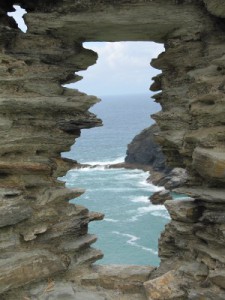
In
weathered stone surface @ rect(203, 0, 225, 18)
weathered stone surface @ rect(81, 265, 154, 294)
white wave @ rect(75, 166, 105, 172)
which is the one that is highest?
weathered stone surface @ rect(203, 0, 225, 18)

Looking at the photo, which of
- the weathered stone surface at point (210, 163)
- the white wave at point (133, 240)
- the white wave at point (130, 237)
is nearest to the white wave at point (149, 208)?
the white wave at point (130, 237)

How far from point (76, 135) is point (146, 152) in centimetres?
7420

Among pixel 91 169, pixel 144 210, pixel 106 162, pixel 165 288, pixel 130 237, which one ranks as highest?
pixel 165 288

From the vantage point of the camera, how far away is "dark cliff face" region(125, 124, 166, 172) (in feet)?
282

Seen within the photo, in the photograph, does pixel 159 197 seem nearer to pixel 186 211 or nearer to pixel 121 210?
pixel 121 210

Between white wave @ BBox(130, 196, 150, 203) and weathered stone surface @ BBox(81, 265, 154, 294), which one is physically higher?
weathered stone surface @ BBox(81, 265, 154, 294)

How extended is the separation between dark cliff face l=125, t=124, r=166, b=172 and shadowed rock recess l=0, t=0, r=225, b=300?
67.6 m

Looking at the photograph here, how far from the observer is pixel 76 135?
16.5m

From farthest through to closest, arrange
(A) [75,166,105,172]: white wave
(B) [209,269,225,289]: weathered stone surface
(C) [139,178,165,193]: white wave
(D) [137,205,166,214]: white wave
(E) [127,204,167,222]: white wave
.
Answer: (A) [75,166,105,172]: white wave < (C) [139,178,165,193]: white wave < (D) [137,205,166,214]: white wave < (E) [127,204,167,222]: white wave < (B) [209,269,225,289]: weathered stone surface

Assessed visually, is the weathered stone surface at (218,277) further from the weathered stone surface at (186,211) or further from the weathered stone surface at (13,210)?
the weathered stone surface at (13,210)

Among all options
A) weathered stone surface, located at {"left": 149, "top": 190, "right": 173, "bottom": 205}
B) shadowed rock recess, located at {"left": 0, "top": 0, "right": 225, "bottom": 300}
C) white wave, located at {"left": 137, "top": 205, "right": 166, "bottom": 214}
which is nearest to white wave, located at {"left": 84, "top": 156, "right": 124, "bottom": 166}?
weathered stone surface, located at {"left": 149, "top": 190, "right": 173, "bottom": 205}

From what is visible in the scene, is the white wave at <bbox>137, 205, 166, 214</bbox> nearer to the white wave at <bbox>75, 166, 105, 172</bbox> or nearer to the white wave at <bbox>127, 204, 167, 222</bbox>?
the white wave at <bbox>127, 204, 167, 222</bbox>

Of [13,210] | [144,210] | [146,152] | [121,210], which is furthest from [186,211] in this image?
[146,152]

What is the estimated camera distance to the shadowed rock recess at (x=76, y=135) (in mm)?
14922
